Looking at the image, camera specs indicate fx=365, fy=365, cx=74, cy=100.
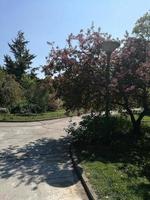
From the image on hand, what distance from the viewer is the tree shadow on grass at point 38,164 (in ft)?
31.1

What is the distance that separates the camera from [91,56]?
1562 centimetres

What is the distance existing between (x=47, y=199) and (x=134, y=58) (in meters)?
9.45

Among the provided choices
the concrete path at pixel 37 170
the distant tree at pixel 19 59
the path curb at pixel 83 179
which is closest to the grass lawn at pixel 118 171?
the path curb at pixel 83 179

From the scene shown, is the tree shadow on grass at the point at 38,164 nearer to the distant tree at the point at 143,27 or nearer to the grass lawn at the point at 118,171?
the grass lawn at the point at 118,171

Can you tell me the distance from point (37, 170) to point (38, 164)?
0.83 meters

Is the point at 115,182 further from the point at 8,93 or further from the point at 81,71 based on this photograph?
the point at 8,93

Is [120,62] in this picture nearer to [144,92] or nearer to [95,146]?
[144,92]

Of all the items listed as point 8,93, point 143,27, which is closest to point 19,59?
point 8,93

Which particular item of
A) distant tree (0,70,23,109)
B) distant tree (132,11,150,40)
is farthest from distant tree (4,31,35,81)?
distant tree (132,11,150,40)

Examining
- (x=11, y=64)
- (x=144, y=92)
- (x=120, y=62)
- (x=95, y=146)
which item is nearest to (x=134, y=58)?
(x=120, y=62)

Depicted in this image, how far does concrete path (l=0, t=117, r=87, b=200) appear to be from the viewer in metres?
8.27

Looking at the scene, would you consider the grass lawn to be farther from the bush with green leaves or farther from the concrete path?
the bush with green leaves

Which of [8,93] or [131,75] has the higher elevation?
[8,93]

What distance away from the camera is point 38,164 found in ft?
37.6
